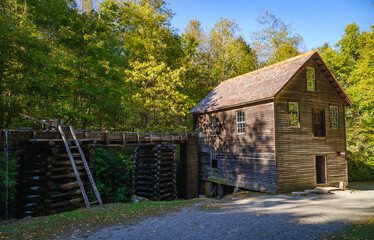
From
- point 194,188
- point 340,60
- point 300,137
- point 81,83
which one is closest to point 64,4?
point 81,83

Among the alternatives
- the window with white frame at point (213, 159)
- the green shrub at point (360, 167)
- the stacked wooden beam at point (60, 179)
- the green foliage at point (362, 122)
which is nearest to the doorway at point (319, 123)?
the window with white frame at point (213, 159)

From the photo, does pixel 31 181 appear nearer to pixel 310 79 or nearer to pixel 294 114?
pixel 294 114

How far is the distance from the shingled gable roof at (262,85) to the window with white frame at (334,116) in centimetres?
112

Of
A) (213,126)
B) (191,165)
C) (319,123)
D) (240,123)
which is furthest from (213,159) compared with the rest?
(319,123)

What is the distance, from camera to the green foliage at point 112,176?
59.6 ft

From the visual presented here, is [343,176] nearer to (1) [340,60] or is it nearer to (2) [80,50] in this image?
(1) [340,60]

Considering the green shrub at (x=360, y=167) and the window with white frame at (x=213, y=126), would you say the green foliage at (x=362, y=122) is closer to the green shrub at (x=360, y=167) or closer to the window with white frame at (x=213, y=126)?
the green shrub at (x=360, y=167)

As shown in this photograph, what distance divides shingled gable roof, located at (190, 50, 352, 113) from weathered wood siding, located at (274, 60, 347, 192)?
44 cm

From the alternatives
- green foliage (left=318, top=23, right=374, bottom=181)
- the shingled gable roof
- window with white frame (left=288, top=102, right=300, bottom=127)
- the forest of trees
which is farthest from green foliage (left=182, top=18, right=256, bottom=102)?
window with white frame (left=288, top=102, right=300, bottom=127)

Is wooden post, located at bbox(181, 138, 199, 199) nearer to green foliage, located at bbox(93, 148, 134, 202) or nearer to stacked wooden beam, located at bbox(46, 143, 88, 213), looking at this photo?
green foliage, located at bbox(93, 148, 134, 202)

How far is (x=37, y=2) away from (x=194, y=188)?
22.3 m

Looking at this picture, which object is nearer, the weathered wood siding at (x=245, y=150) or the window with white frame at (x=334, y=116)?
the weathered wood siding at (x=245, y=150)

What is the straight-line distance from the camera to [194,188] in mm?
20703

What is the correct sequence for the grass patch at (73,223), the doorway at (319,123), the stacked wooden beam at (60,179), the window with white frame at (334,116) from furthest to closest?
the window with white frame at (334,116) < the doorway at (319,123) < the stacked wooden beam at (60,179) < the grass patch at (73,223)
